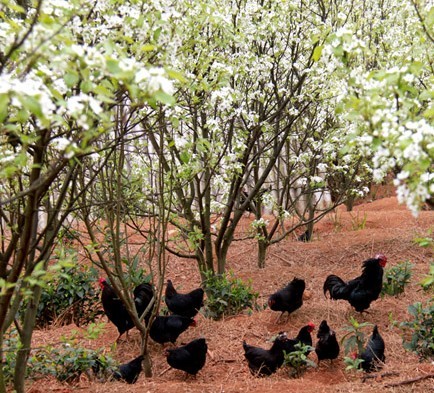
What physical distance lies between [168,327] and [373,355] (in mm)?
2621

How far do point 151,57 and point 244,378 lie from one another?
4.07 metres

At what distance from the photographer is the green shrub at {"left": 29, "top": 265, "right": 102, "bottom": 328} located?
331 inches

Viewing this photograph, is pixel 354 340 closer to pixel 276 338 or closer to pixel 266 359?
pixel 276 338

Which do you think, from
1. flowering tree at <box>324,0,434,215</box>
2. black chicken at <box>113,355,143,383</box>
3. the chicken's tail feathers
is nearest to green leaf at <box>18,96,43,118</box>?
flowering tree at <box>324,0,434,215</box>

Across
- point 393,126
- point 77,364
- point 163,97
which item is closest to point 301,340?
point 77,364

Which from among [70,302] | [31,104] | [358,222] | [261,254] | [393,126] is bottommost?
[70,302]

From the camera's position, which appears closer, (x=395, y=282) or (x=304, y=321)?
(x=304, y=321)

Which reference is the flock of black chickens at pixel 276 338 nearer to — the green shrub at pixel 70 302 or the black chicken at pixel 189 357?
the black chicken at pixel 189 357

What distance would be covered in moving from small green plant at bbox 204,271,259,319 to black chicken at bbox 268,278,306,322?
0.93 m

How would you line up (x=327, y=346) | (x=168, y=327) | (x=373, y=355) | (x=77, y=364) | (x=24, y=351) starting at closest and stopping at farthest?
(x=24, y=351) → (x=77, y=364) → (x=373, y=355) → (x=327, y=346) → (x=168, y=327)

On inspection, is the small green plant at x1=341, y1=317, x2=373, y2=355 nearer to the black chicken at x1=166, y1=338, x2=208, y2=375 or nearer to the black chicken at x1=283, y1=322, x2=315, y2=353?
the black chicken at x1=283, y1=322, x2=315, y2=353

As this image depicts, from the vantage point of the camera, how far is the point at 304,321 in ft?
25.5

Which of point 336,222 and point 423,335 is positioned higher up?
point 336,222

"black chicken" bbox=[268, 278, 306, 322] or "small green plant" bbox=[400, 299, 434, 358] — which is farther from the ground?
"black chicken" bbox=[268, 278, 306, 322]
